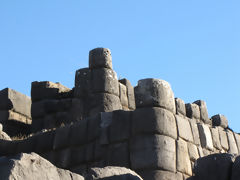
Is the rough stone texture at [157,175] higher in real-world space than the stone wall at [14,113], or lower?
lower

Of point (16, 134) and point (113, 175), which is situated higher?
point (16, 134)

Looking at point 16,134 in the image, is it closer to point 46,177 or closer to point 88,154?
point 88,154

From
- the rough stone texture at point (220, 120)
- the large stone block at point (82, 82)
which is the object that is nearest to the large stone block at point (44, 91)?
the large stone block at point (82, 82)

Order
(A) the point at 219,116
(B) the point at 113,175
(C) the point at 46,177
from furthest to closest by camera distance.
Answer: (A) the point at 219,116 < (B) the point at 113,175 < (C) the point at 46,177

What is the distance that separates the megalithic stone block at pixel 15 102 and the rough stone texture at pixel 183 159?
7679 millimetres

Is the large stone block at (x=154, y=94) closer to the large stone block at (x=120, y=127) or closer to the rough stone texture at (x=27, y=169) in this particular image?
the large stone block at (x=120, y=127)

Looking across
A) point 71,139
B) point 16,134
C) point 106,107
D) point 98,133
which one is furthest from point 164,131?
point 16,134

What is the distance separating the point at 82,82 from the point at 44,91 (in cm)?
209

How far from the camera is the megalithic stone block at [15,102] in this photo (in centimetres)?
1756

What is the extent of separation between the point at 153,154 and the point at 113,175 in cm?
403

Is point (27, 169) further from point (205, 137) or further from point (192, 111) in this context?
point (192, 111)

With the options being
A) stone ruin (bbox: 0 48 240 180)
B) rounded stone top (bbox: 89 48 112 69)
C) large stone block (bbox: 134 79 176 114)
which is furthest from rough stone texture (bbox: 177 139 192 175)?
rounded stone top (bbox: 89 48 112 69)

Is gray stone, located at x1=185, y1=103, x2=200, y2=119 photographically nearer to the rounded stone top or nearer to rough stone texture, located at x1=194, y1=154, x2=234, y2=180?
the rounded stone top

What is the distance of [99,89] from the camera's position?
15.3 m
